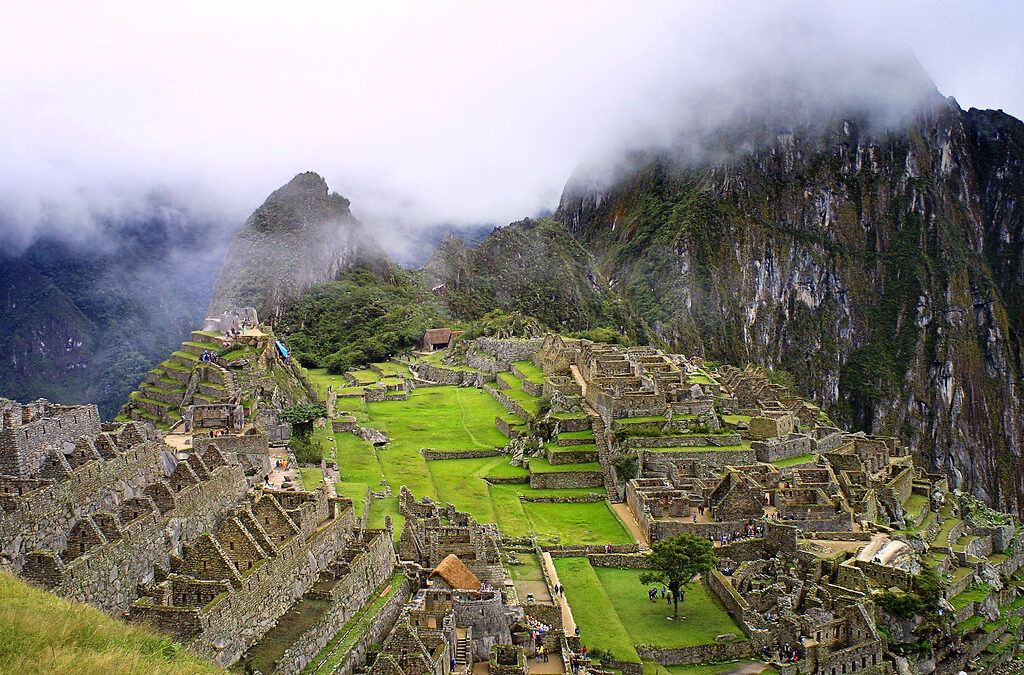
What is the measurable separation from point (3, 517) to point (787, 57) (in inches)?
7382

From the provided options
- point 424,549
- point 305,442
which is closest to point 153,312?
point 305,442

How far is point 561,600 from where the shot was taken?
23125 mm

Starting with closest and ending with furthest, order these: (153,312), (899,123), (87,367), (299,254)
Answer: (87,367)
(153,312)
(299,254)
(899,123)

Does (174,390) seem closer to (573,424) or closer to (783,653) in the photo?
(573,424)

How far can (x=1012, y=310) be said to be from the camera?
585 ft

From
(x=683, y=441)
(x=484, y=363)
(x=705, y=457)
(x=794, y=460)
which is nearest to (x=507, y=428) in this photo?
(x=683, y=441)

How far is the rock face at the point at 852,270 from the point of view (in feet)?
450

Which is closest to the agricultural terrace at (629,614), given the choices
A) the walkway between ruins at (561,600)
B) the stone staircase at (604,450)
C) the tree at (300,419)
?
the walkway between ruins at (561,600)

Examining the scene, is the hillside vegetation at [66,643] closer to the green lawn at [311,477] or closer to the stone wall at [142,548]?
the stone wall at [142,548]

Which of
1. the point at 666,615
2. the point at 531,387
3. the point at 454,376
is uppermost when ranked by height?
the point at 531,387

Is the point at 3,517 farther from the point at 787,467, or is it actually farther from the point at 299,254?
the point at 299,254

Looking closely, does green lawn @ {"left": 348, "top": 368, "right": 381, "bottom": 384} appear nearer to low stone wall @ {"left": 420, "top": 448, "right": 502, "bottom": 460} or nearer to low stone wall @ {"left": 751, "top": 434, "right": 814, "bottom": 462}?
low stone wall @ {"left": 420, "top": 448, "right": 502, "bottom": 460}

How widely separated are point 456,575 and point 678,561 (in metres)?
7.43

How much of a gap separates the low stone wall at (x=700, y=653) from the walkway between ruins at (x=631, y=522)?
6.62m
